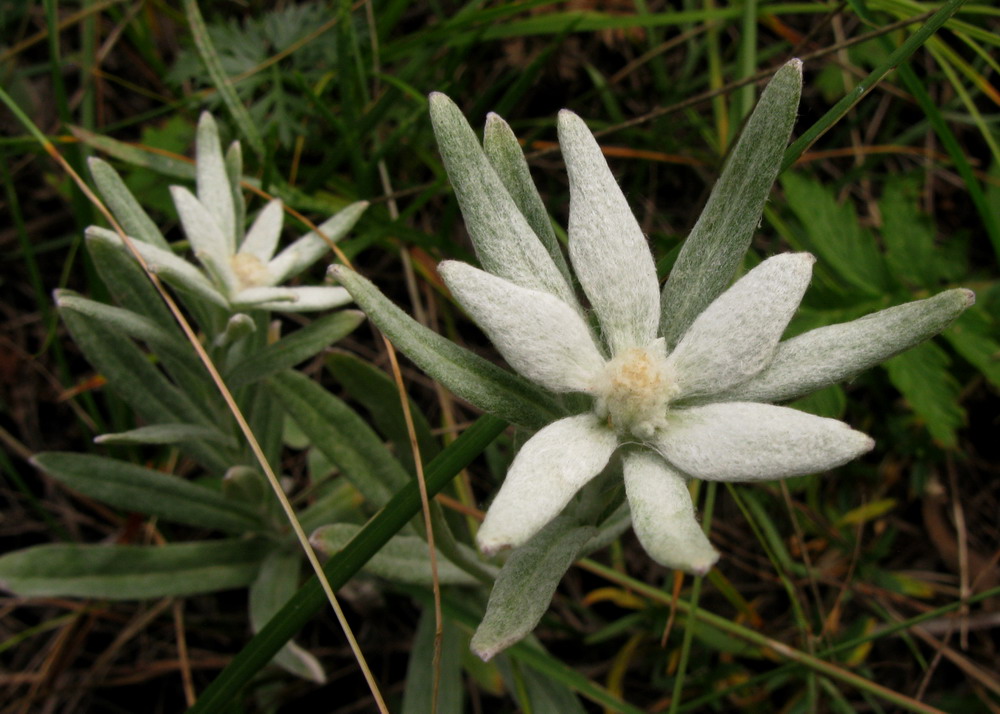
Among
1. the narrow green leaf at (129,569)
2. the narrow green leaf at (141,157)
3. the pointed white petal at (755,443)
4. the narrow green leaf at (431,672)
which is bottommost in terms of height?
the narrow green leaf at (431,672)

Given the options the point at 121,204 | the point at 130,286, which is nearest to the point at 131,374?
the point at 130,286

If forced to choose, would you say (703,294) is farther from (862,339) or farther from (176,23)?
(176,23)

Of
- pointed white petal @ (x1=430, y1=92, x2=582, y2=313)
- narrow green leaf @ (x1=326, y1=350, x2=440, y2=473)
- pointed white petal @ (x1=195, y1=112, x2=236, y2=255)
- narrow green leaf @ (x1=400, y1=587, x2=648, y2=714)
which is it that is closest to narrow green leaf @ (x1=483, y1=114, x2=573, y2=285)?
pointed white petal @ (x1=430, y1=92, x2=582, y2=313)

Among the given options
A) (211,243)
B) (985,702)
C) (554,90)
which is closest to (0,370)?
(211,243)

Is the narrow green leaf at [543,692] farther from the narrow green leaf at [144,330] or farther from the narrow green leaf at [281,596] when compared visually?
the narrow green leaf at [144,330]

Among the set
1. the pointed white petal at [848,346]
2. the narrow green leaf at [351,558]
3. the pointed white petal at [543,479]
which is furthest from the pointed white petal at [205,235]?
the pointed white petal at [848,346]

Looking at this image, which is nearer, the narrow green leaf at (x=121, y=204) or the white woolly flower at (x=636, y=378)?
the white woolly flower at (x=636, y=378)
